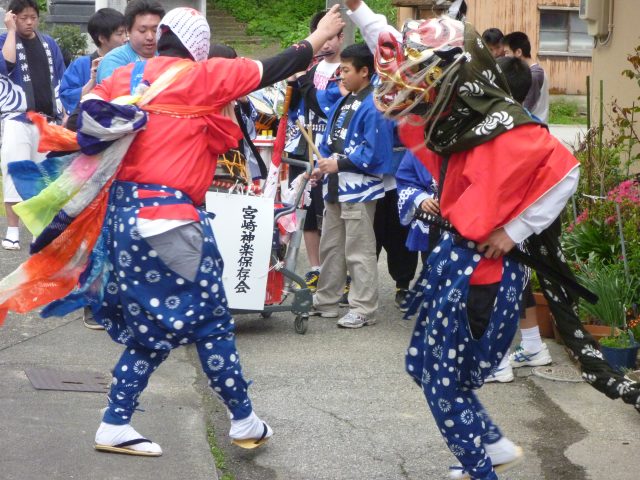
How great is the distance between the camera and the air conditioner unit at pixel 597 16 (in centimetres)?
883

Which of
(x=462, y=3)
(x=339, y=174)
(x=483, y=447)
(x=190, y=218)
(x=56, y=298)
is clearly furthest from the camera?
(x=339, y=174)

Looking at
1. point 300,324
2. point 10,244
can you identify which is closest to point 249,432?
point 300,324

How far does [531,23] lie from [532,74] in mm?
14694

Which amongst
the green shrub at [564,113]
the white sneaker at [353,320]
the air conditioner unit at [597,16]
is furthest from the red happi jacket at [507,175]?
the green shrub at [564,113]

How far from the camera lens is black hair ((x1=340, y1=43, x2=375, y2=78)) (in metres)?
7.06

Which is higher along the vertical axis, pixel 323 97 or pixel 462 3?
pixel 462 3

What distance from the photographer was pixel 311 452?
4918 mm

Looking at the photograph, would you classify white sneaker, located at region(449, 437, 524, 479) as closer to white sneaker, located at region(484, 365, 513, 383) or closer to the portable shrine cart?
white sneaker, located at region(484, 365, 513, 383)

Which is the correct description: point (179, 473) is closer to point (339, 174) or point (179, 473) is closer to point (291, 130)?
point (339, 174)

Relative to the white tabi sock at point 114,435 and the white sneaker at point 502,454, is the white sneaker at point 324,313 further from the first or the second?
the white sneaker at point 502,454

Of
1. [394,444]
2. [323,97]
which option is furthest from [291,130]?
[394,444]

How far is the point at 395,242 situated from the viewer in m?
7.95

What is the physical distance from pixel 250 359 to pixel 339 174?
155cm

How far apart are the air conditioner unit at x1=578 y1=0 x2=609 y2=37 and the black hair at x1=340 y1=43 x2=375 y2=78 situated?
271 centimetres
